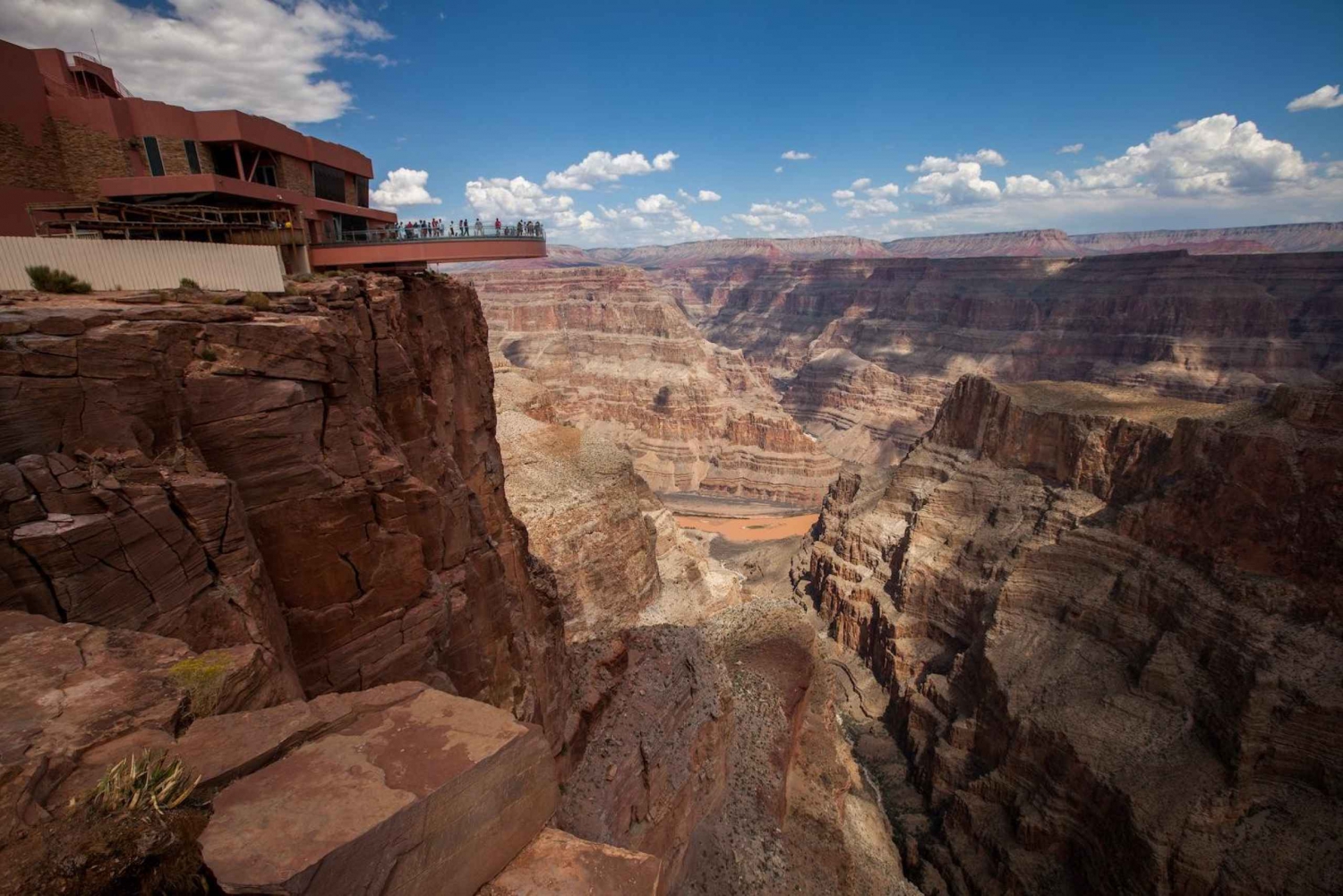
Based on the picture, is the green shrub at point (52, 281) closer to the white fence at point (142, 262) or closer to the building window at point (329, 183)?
the white fence at point (142, 262)

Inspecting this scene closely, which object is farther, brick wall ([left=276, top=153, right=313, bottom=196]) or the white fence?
brick wall ([left=276, top=153, right=313, bottom=196])

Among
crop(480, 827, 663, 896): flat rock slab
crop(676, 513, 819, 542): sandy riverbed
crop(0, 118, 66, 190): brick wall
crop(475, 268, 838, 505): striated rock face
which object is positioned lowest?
crop(676, 513, 819, 542): sandy riverbed

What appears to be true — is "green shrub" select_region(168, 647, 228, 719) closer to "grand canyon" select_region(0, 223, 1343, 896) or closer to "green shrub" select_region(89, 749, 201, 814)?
"grand canyon" select_region(0, 223, 1343, 896)

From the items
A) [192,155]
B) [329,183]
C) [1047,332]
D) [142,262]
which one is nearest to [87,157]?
[192,155]

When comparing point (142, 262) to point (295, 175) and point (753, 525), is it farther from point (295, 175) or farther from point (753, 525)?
point (753, 525)

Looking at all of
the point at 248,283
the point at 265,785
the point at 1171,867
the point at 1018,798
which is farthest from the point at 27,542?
the point at 1018,798

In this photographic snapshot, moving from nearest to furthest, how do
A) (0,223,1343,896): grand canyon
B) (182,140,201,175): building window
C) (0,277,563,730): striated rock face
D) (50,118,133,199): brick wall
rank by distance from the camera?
(0,223,1343,896): grand canyon → (0,277,563,730): striated rock face → (50,118,133,199): brick wall → (182,140,201,175): building window

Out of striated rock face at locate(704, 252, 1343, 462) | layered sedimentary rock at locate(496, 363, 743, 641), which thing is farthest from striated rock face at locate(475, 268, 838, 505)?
Answer: layered sedimentary rock at locate(496, 363, 743, 641)
